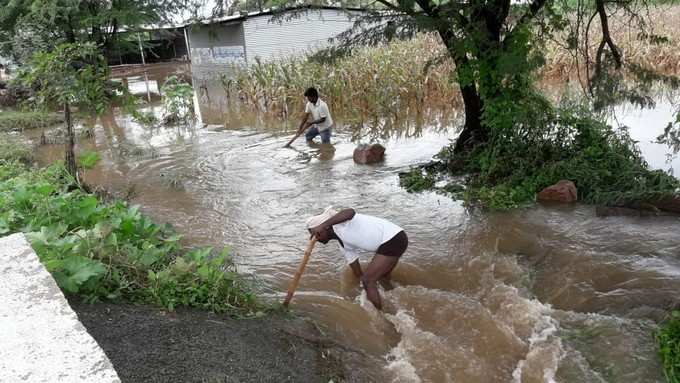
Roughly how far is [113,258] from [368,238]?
2.14 m

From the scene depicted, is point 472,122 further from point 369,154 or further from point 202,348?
point 202,348

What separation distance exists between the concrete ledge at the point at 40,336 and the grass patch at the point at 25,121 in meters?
14.3

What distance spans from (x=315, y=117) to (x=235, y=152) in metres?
1.85

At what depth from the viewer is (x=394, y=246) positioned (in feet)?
16.4

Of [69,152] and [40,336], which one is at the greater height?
[40,336]

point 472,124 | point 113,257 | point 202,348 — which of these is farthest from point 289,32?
point 202,348

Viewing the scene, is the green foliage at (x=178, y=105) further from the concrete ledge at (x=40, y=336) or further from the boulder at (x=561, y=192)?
the concrete ledge at (x=40, y=336)

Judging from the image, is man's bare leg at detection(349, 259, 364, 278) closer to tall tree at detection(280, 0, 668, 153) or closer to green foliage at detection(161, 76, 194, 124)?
tall tree at detection(280, 0, 668, 153)

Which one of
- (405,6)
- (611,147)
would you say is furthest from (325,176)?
(611,147)

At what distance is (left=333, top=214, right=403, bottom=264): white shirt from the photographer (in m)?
4.88

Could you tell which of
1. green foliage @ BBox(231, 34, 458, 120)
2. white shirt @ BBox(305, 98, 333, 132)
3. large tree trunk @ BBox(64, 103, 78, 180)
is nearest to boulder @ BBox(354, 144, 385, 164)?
white shirt @ BBox(305, 98, 333, 132)

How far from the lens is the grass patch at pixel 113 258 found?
345 cm

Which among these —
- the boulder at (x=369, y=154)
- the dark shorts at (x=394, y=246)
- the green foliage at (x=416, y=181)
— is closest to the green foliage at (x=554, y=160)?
the green foliage at (x=416, y=181)

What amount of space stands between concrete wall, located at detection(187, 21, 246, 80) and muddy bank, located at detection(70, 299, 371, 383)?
701 inches
